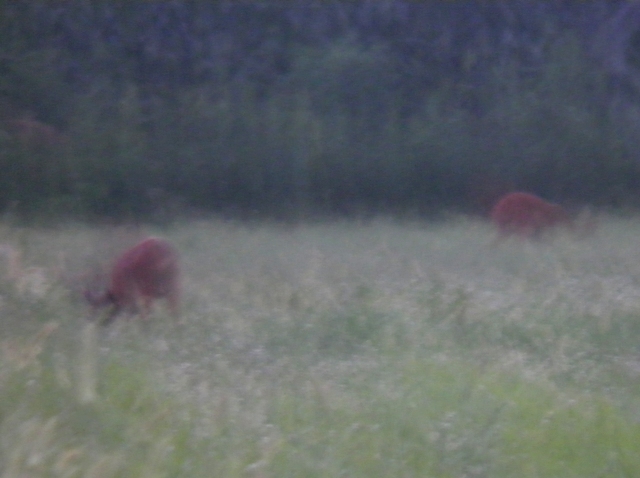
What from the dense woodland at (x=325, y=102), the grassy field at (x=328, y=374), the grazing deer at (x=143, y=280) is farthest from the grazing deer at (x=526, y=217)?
the grazing deer at (x=143, y=280)

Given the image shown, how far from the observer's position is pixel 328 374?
6.16 m

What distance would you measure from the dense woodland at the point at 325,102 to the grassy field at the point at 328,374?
6.10 m

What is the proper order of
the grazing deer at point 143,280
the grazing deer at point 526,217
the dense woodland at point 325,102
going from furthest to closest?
1. the dense woodland at point 325,102
2. the grazing deer at point 526,217
3. the grazing deer at point 143,280

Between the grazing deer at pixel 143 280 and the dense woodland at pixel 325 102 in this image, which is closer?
the grazing deer at pixel 143 280

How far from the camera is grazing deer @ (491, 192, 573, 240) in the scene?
12.6 meters

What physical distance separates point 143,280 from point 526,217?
6.40m

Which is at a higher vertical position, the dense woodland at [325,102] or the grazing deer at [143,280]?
the grazing deer at [143,280]

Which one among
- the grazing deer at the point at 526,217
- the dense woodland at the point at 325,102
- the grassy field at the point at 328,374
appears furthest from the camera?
the dense woodland at the point at 325,102

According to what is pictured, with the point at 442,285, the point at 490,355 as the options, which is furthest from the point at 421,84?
the point at 490,355

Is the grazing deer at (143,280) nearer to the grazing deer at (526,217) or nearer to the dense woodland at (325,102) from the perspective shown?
the grazing deer at (526,217)

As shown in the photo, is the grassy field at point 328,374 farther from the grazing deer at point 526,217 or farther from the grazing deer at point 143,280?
the grazing deer at point 526,217

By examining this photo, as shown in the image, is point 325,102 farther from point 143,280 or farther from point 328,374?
point 328,374

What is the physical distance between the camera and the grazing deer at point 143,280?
7523mm

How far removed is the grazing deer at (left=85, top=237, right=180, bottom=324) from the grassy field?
0.84 ft
